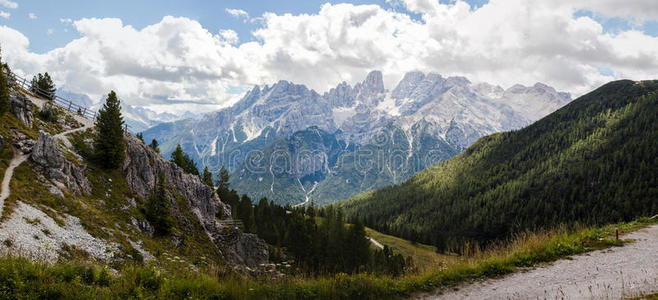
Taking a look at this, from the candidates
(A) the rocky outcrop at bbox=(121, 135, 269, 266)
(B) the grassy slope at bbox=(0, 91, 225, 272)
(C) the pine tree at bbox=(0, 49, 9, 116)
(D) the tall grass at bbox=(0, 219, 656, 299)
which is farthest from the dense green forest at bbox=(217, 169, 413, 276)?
(C) the pine tree at bbox=(0, 49, 9, 116)

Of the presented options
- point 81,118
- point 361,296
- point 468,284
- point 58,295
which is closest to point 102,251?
point 58,295

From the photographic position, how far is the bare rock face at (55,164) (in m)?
28.5

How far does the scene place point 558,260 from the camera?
47.2 ft

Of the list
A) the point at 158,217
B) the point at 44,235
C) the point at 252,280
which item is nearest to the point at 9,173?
the point at 44,235

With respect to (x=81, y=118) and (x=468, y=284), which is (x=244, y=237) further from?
(x=468, y=284)

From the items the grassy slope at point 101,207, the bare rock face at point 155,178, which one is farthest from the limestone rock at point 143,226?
the bare rock face at point 155,178

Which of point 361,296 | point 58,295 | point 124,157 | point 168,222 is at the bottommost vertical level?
point 168,222

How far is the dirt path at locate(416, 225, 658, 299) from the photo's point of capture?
10664 millimetres

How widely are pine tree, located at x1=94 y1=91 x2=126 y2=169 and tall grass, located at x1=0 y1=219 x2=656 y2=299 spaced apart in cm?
3638

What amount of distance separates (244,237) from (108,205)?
1145 inches

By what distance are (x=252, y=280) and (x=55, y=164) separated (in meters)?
30.8

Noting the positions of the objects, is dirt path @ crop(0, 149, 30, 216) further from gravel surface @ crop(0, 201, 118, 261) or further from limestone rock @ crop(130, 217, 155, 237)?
limestone rock @ crop(130, 217, 155, 237)

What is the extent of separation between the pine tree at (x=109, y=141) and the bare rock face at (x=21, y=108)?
22.9 feet

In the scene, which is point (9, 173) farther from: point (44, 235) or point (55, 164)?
point (44, 235)
